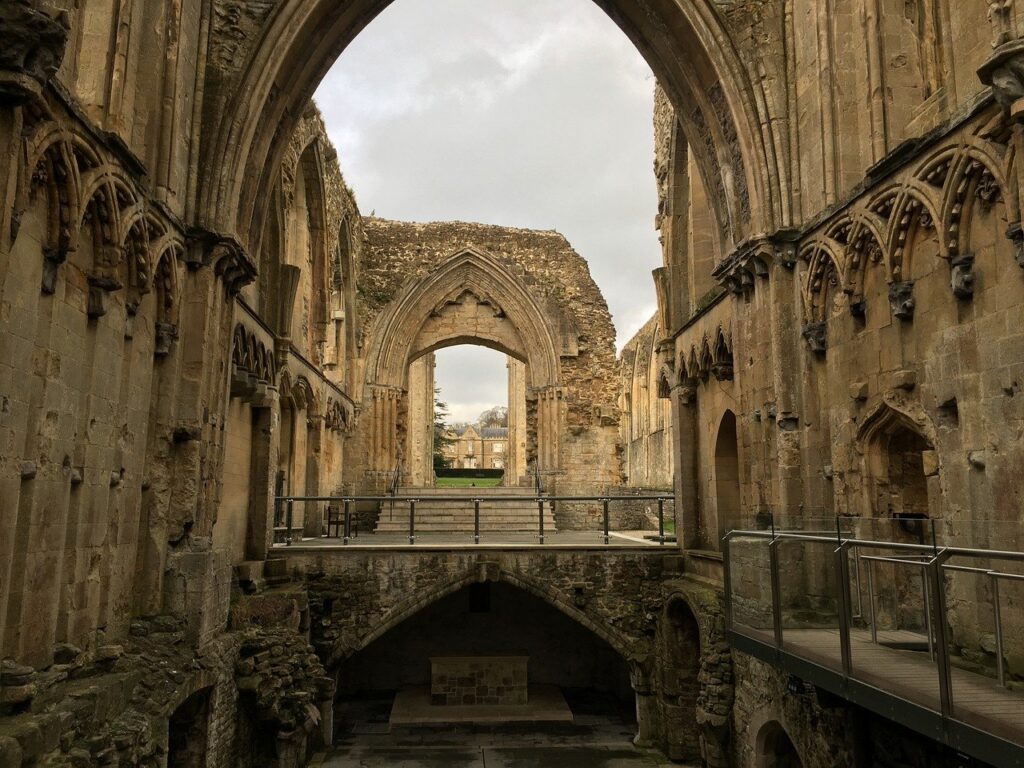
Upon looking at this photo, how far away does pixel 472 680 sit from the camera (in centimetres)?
1270

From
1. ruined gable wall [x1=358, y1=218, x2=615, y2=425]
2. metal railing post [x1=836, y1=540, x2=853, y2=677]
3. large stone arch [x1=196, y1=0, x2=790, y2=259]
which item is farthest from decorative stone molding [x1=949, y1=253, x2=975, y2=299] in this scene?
ruined gable wall [x1=358, y1=218, x2=615, y2=425]

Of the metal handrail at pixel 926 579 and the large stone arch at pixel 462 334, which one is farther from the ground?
the large stone arch at pixel 462 334

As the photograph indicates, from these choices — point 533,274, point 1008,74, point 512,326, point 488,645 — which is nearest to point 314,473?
point 488,645

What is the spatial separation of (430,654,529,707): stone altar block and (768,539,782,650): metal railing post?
24.2ft

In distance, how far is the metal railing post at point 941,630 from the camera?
13.1 ft

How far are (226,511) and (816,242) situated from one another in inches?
272

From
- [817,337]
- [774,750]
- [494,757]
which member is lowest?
[494,757]

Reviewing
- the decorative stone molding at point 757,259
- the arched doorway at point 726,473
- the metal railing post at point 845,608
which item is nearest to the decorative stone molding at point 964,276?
the metal railing post at point 845,608

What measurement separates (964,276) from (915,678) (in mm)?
2786

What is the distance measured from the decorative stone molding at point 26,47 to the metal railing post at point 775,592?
5.44 m

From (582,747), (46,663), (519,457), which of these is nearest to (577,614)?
(582,747)

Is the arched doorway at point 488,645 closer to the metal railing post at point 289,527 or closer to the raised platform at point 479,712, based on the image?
the raised platform at point 479,712

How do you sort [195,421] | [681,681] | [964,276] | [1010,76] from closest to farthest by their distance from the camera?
[1010,76] → [964,276] → [195,421] → [681,681]

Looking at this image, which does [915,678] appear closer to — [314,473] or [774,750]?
[774,750]
